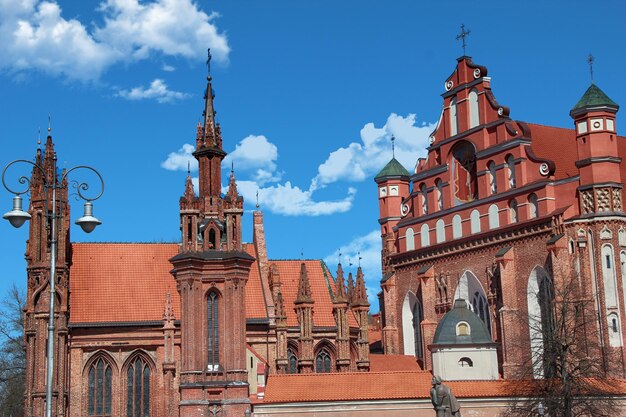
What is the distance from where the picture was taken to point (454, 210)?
186 feet

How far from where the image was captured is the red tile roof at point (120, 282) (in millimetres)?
56156

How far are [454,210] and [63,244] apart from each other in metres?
22.7

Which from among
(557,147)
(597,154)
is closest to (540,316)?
(597,154)

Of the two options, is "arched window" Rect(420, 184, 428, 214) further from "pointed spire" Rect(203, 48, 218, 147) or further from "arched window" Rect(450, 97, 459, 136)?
"pointed spire" Rect(203, 48, 218, 147)

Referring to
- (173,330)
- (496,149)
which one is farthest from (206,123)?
(496,149)

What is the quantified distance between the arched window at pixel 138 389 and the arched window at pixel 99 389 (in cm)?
112

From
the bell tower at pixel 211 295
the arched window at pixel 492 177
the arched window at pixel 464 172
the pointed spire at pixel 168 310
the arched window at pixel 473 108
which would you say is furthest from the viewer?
the arched window at pixel 464 172

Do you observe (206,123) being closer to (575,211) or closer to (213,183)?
(213,183)

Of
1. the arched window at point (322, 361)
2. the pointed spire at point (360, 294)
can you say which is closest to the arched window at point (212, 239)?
the pointed spire at point (360, 294)

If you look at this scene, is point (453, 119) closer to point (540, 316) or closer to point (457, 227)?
point (457, 227)

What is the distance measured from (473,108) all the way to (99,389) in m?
27.0

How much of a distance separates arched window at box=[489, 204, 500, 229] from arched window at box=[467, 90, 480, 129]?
540 centimetres

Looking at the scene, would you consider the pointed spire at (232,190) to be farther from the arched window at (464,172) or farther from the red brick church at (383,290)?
the arched window at (464,172)

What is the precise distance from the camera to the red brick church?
45.3m
